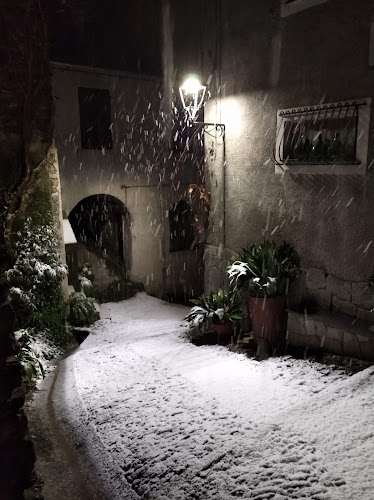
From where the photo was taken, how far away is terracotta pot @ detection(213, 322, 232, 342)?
23.4 feet

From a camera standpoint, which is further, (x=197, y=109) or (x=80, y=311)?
(x=80, y=311)

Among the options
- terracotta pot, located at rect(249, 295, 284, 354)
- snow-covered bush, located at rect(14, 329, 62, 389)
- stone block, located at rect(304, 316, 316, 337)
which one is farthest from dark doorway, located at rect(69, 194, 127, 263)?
stone block, located at rect(304, 316, 316, 337)

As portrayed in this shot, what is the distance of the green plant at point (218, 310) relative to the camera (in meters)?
7.10

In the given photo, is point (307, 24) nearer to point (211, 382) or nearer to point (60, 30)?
point (211, 382)

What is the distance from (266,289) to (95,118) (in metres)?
8.84

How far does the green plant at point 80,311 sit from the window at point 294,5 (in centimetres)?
677

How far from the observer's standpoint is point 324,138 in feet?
20.1

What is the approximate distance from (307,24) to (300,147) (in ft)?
6.31

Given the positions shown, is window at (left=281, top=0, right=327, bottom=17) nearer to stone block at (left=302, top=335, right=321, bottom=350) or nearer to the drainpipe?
stone block at (left=302, top=335, right=321, bottom=350)

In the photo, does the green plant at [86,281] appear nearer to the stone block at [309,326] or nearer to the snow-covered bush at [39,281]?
the snow-covered bush at [39,281]

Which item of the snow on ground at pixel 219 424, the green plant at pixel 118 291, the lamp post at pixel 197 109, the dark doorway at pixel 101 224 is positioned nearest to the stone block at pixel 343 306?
the snow on ground at pixel 219 424

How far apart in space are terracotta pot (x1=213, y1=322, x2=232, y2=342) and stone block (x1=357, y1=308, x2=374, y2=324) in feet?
7.43

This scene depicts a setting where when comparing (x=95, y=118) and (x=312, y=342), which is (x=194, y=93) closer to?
(x=312, y=342)

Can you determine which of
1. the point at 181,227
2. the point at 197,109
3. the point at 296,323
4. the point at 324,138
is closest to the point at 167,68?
the point at 181,227
